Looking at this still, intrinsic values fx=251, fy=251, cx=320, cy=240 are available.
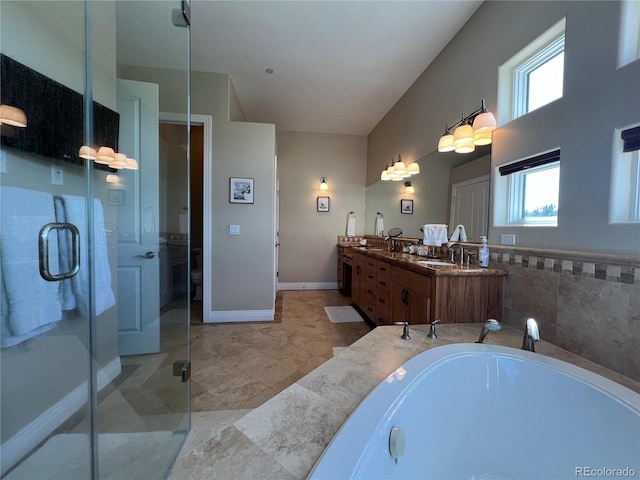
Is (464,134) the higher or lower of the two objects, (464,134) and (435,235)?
the higher

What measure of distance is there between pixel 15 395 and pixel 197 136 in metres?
3.66

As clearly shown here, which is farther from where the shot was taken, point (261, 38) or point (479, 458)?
point (261, 38)

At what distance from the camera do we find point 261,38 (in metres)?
2.38

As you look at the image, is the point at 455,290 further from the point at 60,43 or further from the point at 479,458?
the point at 60,43

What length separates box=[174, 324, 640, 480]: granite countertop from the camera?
2.11 ft

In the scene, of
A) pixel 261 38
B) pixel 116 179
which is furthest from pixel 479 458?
pixel 261 38

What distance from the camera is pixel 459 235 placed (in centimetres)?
215

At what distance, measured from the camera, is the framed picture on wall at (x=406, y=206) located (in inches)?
125

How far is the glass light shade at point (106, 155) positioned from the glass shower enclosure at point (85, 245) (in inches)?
0.5

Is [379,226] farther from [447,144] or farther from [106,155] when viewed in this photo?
[106,155]

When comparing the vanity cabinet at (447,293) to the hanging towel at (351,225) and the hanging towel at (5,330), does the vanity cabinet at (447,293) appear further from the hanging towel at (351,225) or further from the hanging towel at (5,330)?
the hanging towel at (351,225)

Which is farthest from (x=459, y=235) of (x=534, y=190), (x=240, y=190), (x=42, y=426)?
(x=42, y=426)

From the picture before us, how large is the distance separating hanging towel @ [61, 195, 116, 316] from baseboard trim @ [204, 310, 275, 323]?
1578 millimetres

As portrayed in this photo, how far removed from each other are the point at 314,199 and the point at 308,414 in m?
4.07
